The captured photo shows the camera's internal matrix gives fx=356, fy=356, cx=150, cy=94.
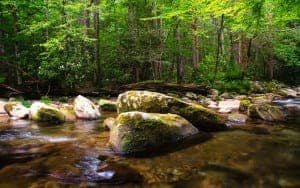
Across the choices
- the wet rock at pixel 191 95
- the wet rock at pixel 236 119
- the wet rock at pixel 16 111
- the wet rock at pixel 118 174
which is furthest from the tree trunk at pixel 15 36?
the wet rock at pixel 118 174

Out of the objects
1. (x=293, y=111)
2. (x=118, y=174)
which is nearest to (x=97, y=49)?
(x=293, y=111)

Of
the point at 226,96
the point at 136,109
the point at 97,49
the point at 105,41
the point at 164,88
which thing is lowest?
the point at 226,96

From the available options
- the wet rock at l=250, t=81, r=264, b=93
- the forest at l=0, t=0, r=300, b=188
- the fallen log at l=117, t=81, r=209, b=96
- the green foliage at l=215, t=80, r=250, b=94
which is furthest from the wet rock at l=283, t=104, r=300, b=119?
the wet rock at l=250, t=81, r=264, b=93

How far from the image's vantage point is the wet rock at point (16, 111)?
12234 millimetres

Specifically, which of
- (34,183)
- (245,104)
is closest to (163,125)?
(34,183)

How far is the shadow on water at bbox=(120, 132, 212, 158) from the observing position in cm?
705

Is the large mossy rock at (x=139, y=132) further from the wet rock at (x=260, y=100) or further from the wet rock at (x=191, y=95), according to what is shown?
the wet rock at (x=191, y=95)

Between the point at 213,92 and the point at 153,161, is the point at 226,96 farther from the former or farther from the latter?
the point at 153,161

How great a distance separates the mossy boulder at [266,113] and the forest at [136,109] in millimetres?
40

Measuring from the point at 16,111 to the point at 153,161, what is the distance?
762cm

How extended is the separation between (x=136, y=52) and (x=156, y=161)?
1478 cm

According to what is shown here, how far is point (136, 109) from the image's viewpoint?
9.72m

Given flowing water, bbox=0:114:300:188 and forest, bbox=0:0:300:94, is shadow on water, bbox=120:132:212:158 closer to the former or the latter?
flowing water, bbox=0:114:300:188

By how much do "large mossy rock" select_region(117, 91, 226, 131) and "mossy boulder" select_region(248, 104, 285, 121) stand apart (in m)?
2.24
